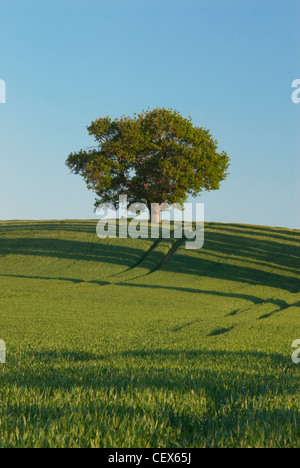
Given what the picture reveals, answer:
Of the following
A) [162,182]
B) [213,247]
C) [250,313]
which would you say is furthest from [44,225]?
[250,313]

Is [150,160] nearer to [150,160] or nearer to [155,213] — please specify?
[150,160]

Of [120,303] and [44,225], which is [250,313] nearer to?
[120,303]

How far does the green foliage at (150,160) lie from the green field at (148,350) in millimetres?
19641

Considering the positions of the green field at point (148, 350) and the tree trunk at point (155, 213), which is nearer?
the green field at point (148, 350)

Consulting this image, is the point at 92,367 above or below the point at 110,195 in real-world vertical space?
below

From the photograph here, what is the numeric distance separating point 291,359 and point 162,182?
60087 millimetres

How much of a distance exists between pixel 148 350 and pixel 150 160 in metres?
61.7

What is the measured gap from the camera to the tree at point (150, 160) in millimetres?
72562

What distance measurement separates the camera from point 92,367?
1011 cm

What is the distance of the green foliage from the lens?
72500 mm

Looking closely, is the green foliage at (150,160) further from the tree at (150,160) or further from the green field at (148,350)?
the green field at (148,350)

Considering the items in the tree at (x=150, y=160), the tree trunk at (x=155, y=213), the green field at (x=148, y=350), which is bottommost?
the green field at (x=148, y=350)

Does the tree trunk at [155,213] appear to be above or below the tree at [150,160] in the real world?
below

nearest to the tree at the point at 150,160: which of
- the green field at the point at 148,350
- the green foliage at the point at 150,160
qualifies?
the green foliage at the point at 150,160
